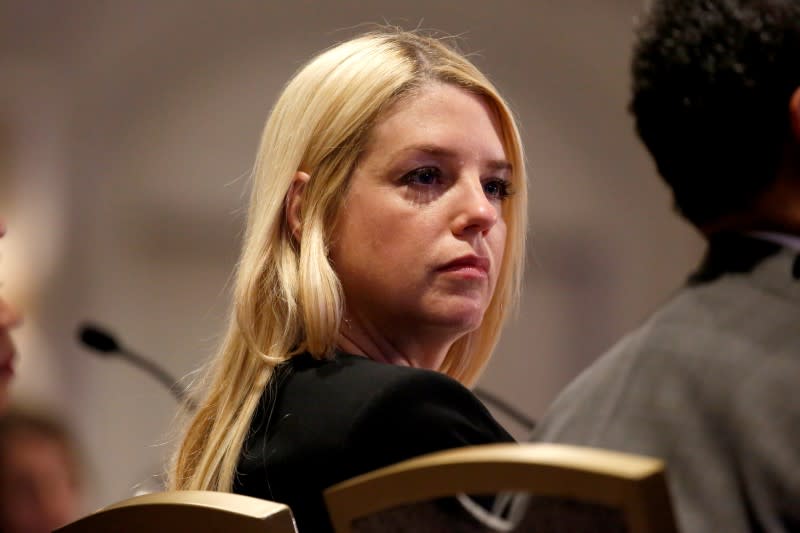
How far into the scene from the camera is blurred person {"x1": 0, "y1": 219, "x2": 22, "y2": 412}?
1.46 meters

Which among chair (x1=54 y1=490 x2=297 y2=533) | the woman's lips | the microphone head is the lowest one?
the microphone head

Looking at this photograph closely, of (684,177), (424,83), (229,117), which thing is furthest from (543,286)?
(684,177)

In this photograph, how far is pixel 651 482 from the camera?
0.91m

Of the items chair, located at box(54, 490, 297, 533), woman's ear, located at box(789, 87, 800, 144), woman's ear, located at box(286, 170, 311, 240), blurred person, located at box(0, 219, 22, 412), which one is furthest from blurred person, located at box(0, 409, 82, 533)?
woman's ear, located at box(789, 87, 800, 144)

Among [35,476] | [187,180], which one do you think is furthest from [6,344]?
[187,180]

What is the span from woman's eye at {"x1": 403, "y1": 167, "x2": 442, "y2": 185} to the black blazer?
36cm

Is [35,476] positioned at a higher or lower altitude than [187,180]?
lower

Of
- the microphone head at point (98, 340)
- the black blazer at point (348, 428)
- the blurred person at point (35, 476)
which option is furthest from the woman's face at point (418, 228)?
the blurred person at point (35, 476)

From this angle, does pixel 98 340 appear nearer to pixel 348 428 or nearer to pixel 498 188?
pixel 498 188

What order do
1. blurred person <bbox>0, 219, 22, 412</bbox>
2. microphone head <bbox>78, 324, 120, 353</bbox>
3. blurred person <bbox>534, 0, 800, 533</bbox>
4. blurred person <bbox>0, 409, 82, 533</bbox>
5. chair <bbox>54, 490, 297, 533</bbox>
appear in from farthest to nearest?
blurred person <bbox>0, 409, 82, 533</bbox> → microphone head <bbox>78, 324, 120, 353</bbox> → blurred person <bbox>0, 219, 22, 412</bbox> → chair <bbox>54, 490, 297, 533</bbox> → blurred person <bbox>534, 0, 800, 533</bbox>

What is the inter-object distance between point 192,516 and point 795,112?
76cm

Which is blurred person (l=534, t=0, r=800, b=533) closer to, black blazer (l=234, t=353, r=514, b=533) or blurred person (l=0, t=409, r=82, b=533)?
black blazer (l=234, t=353, r=514, b=533)

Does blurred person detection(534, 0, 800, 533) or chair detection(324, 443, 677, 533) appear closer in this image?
chair detection(324, 443, 677, 533)

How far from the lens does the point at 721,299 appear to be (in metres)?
1.19
